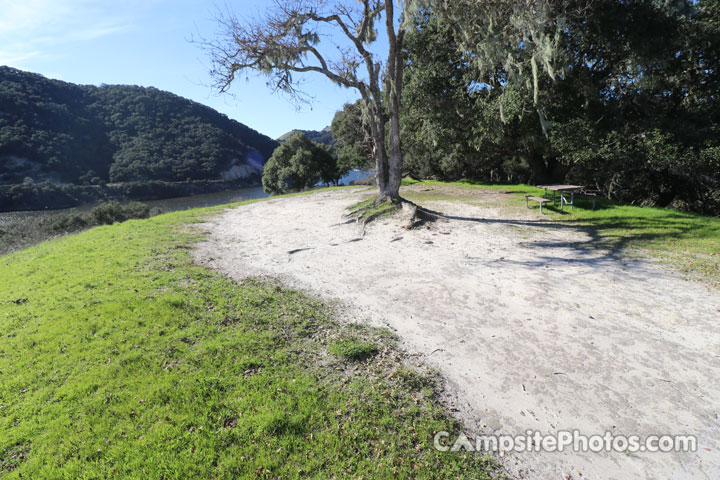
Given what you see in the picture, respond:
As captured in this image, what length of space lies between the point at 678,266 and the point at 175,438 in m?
9.26

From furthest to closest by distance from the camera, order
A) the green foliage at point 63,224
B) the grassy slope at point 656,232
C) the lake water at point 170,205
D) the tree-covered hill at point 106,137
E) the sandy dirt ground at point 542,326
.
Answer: the tree-covered hill at point 106,137
the lake water at point 170,205
the green foliage at point 63,224
the grassy slope at point 656,232
the sandy dirt ground at point 542,326

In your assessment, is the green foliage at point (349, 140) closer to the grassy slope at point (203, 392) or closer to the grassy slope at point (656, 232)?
the grassy slope at point (656, 232)

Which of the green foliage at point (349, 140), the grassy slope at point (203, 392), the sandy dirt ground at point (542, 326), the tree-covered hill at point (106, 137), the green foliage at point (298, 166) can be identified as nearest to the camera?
the grassy slope at point (203, 392)

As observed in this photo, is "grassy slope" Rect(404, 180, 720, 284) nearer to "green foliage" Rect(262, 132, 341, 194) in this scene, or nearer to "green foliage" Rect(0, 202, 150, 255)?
"green foliage" Rect(0, 202, 150, 255)

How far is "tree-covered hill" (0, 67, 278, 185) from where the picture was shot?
47688 mm

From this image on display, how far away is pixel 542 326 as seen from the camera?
180 inches

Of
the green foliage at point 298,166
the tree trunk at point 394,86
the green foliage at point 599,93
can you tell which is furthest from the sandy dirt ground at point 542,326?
the green foliage at point 298,166

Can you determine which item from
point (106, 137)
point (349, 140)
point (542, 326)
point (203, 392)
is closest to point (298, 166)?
point (349, 140)

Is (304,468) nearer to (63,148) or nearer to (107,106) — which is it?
(63,148)

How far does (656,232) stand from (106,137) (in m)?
81.1

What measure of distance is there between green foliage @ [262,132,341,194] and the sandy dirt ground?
29619 mm

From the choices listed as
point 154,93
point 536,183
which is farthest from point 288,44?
point 154,93

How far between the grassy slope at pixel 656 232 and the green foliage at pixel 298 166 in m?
29.2

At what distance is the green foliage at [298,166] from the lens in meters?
37.7
